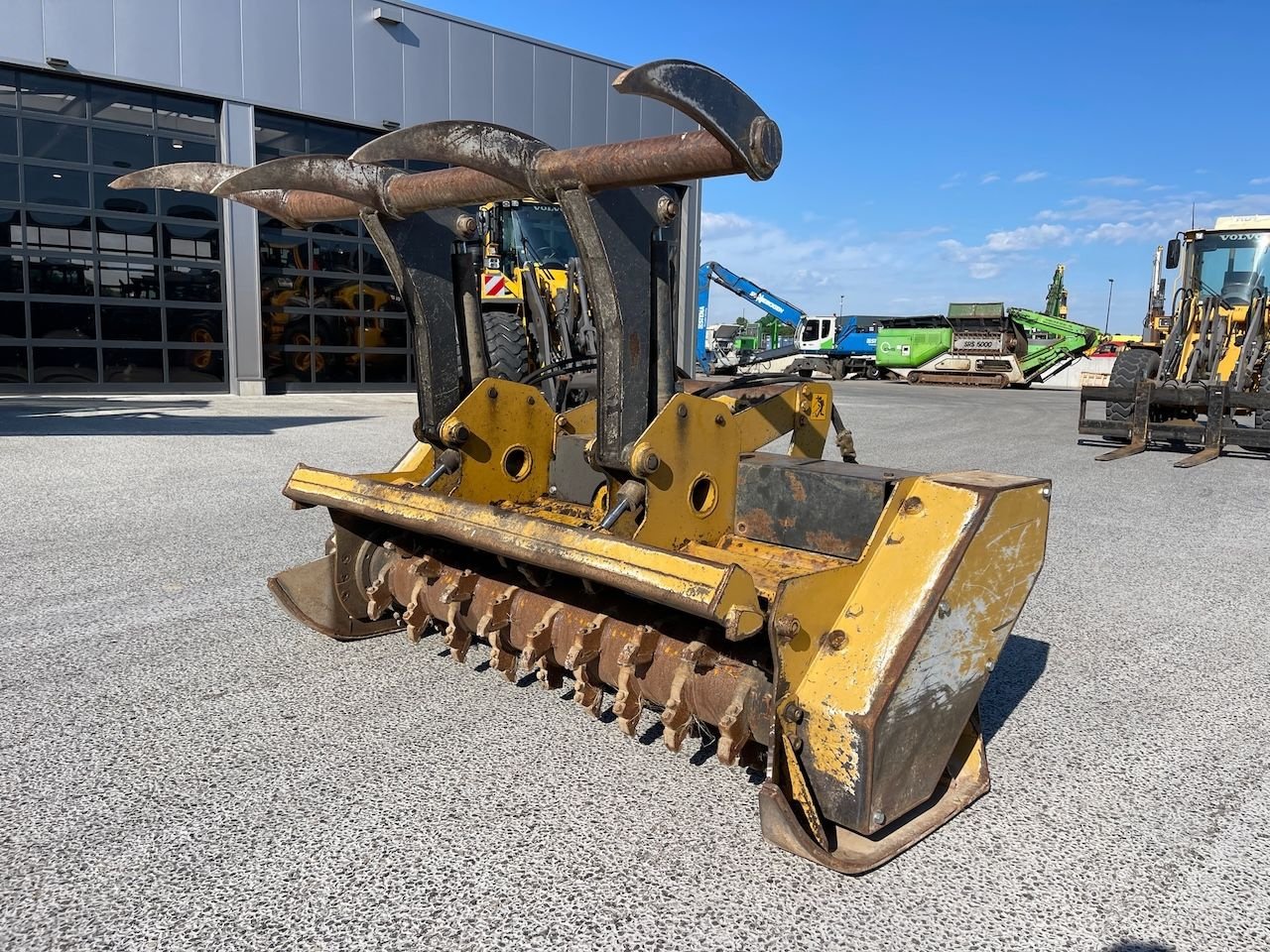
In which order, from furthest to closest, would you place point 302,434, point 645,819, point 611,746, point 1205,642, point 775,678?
1. point 302,434
2. point 1205,642
3. point 611,746
4. point 645,819
5. point 775,678

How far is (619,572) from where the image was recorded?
2.44 m

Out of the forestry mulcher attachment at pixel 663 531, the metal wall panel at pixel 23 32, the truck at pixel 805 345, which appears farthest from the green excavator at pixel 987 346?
the forestry mulcher attachment at pixel 663 531

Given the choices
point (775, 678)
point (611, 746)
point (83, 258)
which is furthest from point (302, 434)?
point (775, 678)

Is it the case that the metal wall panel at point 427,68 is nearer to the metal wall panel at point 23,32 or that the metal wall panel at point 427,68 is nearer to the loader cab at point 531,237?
the metal wall panel at point 23,32

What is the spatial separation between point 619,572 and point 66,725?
2.07 meters

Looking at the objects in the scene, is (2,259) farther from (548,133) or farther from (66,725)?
(66,725)

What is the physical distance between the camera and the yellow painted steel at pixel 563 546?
2248mm

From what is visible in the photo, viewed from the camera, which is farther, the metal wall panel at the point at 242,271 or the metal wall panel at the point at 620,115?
the metal wall panel at the point at 620,115

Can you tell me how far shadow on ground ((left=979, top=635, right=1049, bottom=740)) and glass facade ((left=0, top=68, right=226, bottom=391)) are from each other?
17.1m

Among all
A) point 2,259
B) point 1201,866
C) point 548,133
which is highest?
point 548,133

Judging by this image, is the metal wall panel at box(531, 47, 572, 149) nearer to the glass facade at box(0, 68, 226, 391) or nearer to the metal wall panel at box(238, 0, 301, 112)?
the metal wall panel at box(238, 0, 301, 112)

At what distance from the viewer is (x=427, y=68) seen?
18547 millimetres

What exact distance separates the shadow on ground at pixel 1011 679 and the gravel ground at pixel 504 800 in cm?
2

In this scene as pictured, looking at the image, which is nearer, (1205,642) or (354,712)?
(354,712)
